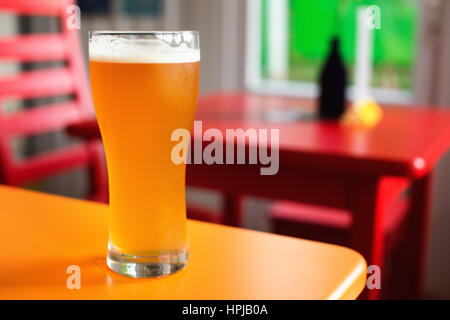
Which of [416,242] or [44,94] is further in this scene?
[44,94]

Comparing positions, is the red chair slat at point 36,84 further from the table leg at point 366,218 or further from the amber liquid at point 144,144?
the amber liquid at point 144,144

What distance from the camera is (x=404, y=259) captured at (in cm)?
170

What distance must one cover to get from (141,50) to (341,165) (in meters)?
0.65

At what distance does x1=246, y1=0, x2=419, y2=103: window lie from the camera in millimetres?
2303

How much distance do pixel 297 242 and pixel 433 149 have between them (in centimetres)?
68

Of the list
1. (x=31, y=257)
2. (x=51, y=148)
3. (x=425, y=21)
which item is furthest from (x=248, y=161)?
(x=51, y=148)

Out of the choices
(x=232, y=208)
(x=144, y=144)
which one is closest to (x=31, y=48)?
(x=232, y=208)

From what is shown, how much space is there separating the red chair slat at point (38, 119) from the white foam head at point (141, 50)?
1.20m

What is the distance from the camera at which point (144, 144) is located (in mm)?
475

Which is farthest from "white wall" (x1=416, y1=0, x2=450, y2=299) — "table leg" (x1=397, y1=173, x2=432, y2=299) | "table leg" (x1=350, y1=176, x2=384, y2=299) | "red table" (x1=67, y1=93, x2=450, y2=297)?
"table leg" (x1=350, y1=176, x2=384, y2=299)

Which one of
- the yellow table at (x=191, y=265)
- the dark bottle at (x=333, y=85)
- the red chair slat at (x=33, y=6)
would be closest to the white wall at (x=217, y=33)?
the red chair slat at (x=33, y=6)

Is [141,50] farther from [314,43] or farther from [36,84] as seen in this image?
[314,43]

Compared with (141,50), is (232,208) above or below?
below
